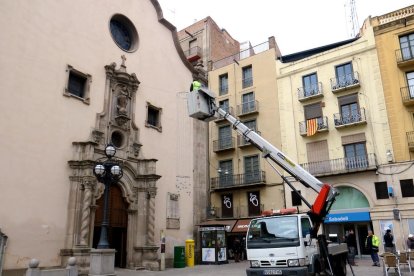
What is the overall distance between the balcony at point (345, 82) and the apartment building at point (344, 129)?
6 cm

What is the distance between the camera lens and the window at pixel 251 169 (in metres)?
27.3

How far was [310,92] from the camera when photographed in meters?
26.0

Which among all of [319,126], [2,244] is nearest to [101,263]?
[2,244]

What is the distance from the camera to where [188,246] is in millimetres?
20906

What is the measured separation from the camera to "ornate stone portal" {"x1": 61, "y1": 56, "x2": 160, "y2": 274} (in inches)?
630

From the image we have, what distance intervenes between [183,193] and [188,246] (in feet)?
10.3

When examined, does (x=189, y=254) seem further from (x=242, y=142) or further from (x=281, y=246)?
(x=281, y=246)

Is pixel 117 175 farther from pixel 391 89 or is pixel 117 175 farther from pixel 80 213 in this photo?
pixel 391 89

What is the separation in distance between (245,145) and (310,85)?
6.36 meters

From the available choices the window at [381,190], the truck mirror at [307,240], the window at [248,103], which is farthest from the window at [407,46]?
the truck mirror at [307,240]

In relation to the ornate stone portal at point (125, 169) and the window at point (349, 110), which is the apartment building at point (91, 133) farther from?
the window at point (349, 110)

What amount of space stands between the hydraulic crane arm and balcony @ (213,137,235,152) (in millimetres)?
15800

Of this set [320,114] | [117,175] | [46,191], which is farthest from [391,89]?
[46,191]

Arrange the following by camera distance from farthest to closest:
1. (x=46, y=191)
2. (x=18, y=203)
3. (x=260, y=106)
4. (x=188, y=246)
→ (x=260, y=106), (x=188, y=246), (x=46, y=191), (x=18, y=203)
